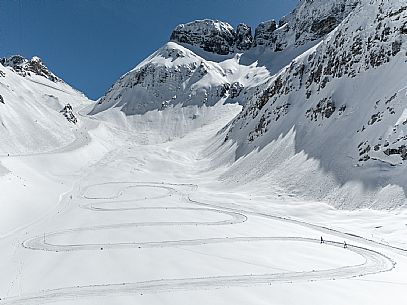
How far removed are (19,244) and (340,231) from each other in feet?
96.6

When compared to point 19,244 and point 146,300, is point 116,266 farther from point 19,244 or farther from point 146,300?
point 19,244

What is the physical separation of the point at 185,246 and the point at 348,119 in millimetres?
40519

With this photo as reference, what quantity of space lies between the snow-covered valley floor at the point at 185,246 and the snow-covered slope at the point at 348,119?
4187mm

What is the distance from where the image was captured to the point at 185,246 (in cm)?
Result: 2870

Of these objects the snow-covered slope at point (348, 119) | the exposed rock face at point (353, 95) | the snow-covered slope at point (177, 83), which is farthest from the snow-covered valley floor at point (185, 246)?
the snow-covered slope at point (177, 83)

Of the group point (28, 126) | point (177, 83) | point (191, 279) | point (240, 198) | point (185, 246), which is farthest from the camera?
point (177, 83)

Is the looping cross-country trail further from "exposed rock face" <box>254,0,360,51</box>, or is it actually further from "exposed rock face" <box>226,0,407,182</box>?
"exposed rock face" <box>254,0,360,51</box>

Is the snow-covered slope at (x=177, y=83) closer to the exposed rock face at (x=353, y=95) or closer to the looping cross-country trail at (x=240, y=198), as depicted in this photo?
the looping cross-country trail at (x=240, y=198)

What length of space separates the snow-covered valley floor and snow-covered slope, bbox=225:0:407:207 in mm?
4187

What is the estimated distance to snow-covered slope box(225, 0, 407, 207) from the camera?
4628 centimetres

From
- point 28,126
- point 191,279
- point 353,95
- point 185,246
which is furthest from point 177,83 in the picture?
point 191,279

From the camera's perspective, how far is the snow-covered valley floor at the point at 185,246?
19078mm

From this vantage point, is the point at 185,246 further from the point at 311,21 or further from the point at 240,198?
the point at 311,21

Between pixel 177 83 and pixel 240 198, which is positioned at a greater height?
pixel 177 83
